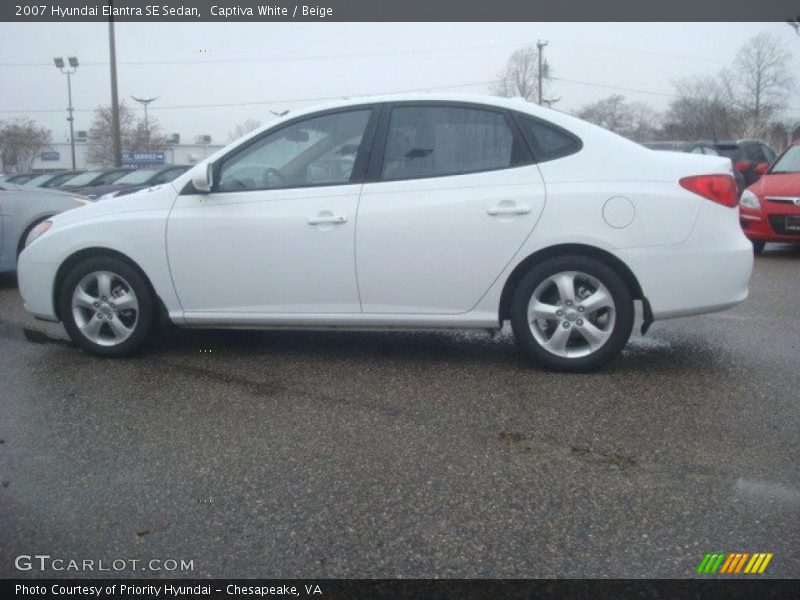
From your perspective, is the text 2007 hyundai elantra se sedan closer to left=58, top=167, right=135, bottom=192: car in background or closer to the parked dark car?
the parked dark car

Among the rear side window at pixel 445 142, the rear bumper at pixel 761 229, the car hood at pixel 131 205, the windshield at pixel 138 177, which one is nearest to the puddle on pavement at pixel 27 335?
the car hood at pixel 131 205

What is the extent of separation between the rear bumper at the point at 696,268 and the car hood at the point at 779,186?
6.19m

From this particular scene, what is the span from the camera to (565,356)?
179 inches

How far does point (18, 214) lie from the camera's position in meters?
8.54

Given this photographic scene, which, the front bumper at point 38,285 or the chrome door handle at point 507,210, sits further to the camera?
the front bumper at point 38,285

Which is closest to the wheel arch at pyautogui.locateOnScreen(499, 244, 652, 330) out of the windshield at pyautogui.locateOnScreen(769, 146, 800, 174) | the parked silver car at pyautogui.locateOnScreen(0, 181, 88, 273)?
the parked silver car at pyautogui.locateOnScreen(0, 181, 88, 273)

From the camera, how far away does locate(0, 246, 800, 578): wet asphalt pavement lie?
2.59 meters

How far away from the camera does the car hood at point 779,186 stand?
9.87 meters

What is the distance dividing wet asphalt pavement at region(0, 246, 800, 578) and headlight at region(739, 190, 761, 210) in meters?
5.47

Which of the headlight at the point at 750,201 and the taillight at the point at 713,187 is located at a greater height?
the taillight at the point at 713,187

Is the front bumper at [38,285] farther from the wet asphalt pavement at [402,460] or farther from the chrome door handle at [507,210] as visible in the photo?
the chrome door handle at [507,210]

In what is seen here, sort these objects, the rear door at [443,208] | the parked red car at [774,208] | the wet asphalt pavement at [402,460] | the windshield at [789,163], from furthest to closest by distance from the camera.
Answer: the windshield at [789,163] → the parked red car at [774,208] → the rear door at [443,208] → the wet asphalt pavement at [402,460]

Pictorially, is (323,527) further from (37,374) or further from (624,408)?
(37,374)
